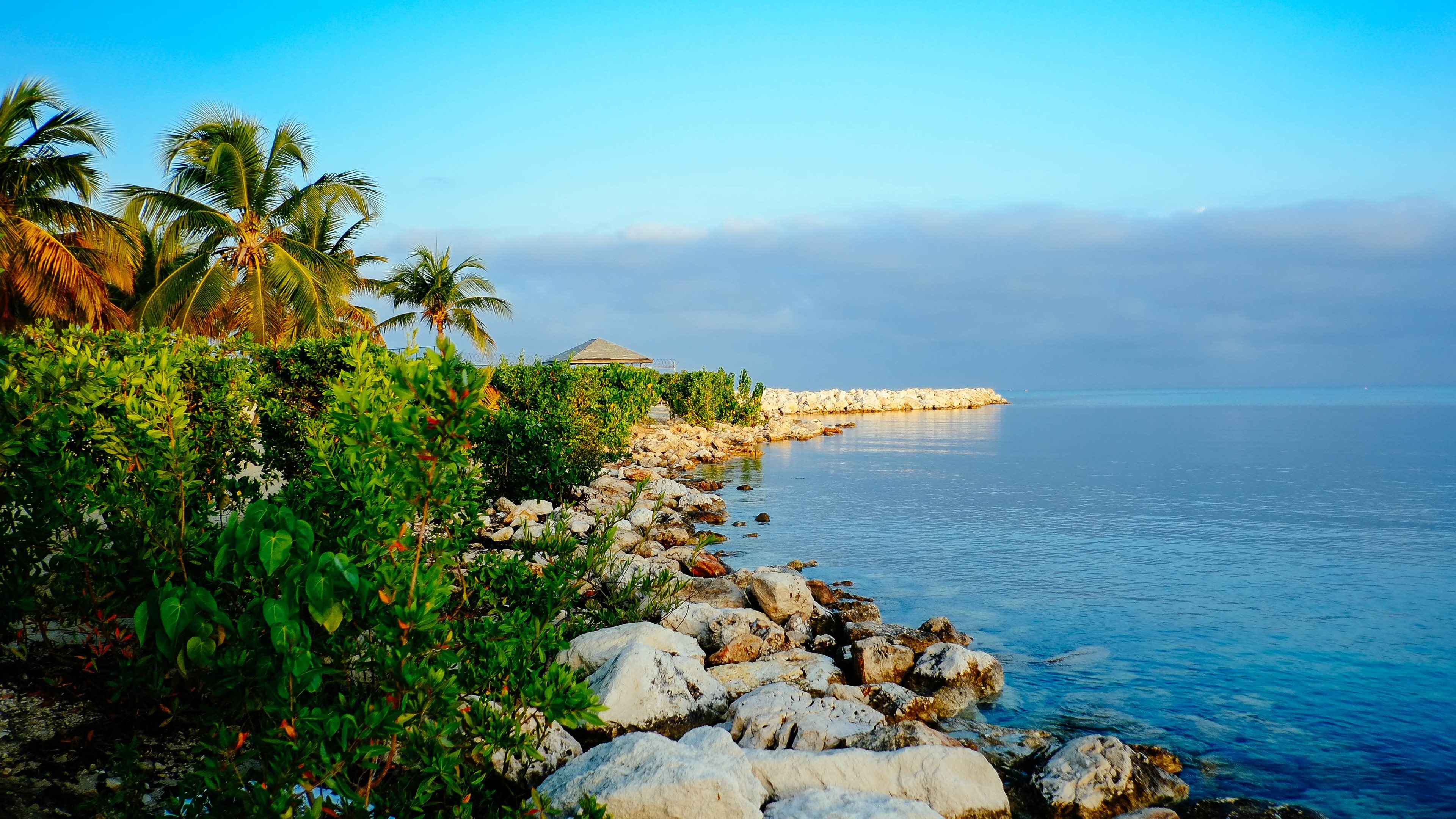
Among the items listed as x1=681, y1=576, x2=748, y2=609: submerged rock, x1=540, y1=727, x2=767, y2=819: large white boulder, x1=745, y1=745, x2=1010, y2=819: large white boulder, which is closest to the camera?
x1=540, y1=727, x2=767, y2=819: large white boulder

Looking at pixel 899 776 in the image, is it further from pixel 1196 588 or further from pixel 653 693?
pixel 1196 588

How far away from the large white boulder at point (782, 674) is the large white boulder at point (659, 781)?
214 centimetres

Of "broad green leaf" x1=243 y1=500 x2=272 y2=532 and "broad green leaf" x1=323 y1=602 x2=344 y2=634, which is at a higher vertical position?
"broad green leaf" x1=243 y1=500 x2=272 y2=532

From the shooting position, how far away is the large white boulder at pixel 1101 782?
5875 millimetres

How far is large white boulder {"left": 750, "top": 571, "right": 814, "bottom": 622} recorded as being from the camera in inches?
388

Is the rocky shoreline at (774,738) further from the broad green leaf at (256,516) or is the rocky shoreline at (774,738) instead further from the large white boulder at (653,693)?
the broad green leaf at (256,516)

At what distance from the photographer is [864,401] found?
246ft

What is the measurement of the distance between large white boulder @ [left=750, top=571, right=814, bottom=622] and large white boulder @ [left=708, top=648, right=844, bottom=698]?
134 centimetres

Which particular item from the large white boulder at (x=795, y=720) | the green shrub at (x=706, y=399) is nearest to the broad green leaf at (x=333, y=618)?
the large white boulder at (x=795, y=720)

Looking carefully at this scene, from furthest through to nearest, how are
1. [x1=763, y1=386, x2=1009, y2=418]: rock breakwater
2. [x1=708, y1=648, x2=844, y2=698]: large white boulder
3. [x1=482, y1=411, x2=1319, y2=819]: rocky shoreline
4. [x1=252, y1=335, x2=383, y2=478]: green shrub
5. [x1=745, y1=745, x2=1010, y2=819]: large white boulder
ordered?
1. [x1=763, y1=386, x2=1009, y2=418]: rock breakwater
2. [x1=252, y1=335, x2=383, y2=478]: green shrub
3. [x1=708, y1=648, x2=844, y2=698]: large white boulder
4. [x1=745, y1=745, x2=1010, y2=819]: large white boulder
5. [x1=482, y1=411, x2=1319, y2=819]: rocky shoreline

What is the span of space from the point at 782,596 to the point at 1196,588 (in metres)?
7.21

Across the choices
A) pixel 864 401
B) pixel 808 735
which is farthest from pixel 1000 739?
pixel 864 401

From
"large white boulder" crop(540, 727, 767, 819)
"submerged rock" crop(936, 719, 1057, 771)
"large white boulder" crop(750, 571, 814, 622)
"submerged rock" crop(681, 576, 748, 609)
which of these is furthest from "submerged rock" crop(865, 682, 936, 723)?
"large white boulder" crop(540, 727, 767, 819)

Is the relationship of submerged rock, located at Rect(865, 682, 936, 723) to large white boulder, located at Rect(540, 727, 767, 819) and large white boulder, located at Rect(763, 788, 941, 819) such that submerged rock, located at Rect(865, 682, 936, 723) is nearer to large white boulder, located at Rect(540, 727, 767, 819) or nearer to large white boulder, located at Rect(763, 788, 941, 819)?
large white boulder, located at Rect(763, 788, 941, 819)
